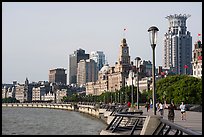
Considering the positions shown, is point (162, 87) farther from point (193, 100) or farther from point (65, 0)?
point (65, 0)

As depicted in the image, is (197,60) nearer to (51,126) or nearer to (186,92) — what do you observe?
(186,92)

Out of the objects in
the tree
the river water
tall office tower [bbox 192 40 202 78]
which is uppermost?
tall office tower [bbox 192 40 202 78]

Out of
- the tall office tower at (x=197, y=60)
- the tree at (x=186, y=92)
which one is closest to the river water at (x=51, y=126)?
the tree at (x=186, y=92)

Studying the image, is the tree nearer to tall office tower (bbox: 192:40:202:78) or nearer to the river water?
the river water

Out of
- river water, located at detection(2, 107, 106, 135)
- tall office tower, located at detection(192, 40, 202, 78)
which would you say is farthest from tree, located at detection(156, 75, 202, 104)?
tall office tower, located at detection(192, 40, 202, 78)

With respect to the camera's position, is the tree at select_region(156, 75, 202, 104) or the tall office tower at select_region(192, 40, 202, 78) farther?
the tall office tower at select_region(192, 40, 202, 78)

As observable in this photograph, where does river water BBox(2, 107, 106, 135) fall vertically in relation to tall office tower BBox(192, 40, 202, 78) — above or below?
below

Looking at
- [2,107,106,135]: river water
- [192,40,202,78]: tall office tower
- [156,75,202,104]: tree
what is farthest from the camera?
[192,40,202,78]: tall office tower

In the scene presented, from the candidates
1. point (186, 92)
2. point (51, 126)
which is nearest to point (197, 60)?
point (186, 92)

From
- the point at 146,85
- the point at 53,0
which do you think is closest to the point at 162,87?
the point at 146,85

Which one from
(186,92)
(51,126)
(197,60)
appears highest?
(197,60)

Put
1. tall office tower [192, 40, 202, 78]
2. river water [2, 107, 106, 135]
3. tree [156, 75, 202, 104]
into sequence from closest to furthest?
river water [2, 107, 106, 135] → tree [156, 75, 202, 104] → tall office tower [192, 40, 202, 78]

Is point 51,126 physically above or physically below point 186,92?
below

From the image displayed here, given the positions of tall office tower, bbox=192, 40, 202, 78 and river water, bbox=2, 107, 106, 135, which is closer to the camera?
river water, bbox=2, 107, 106, 135
